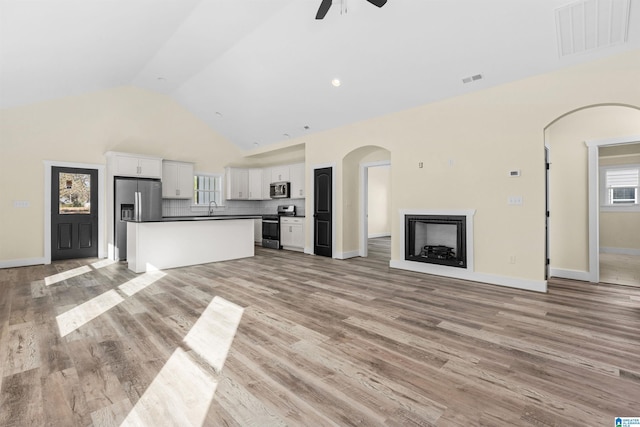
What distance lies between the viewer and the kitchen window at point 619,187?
757 centimetres

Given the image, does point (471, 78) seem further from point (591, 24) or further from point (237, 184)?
point (237, 184)

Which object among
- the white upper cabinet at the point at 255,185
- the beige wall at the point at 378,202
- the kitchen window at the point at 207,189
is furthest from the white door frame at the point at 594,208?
the kitchen window at the point at 207,189

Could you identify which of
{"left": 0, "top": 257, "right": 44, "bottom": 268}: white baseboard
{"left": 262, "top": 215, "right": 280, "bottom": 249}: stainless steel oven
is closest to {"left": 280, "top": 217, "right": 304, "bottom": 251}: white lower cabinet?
{"left": 262, "top": 215, "right": 280, "bottom": 249}: stainless steel oven

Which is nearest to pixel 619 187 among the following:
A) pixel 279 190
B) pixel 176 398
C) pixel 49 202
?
pixel 279 190

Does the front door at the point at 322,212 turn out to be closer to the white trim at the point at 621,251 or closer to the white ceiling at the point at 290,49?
the white ceiling at the point at 290,49

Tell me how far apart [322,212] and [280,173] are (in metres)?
2.35

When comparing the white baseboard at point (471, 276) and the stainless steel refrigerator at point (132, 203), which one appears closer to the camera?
the white baseboard at point (471, 276)

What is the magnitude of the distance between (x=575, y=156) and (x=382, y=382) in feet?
16.3

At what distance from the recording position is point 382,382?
202 cm

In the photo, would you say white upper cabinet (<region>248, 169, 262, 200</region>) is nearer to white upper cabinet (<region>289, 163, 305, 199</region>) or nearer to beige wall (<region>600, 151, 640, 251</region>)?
white upper cabinet (<region>289, 163, 305, 199</region>)

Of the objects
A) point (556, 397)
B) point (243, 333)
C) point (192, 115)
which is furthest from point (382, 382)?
point (192, 115)

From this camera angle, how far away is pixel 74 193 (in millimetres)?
6434

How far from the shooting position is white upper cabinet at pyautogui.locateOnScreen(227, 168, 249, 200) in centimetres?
897

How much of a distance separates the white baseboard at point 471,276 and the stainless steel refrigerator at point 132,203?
16.9 ft
